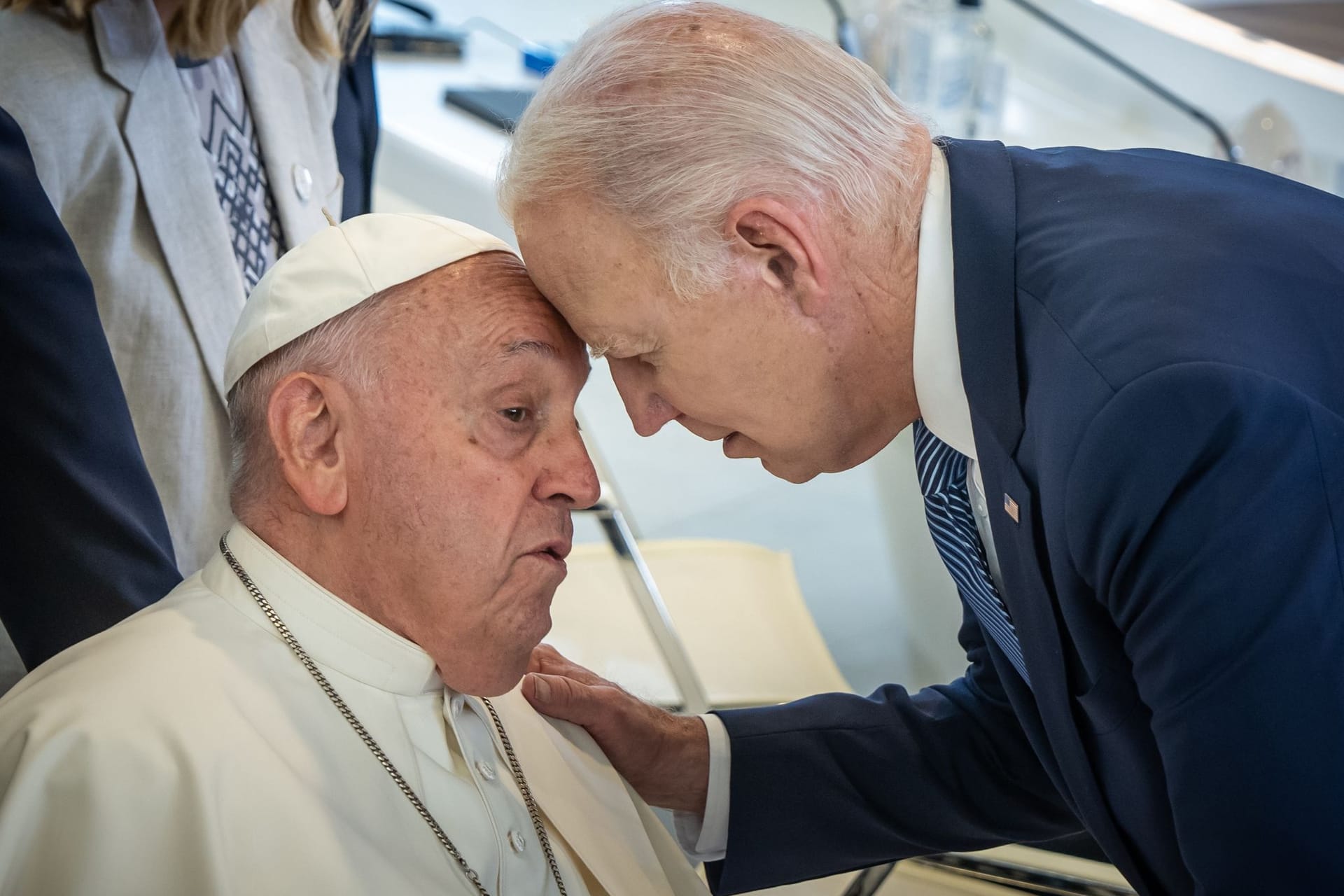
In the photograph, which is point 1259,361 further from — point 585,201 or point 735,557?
point 735,557

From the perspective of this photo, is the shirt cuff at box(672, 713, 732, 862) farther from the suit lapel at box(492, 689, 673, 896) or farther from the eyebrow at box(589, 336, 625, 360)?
the eyebrow at box(589, 336, 625, 360)

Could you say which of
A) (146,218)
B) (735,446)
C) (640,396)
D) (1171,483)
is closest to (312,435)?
(640,396)

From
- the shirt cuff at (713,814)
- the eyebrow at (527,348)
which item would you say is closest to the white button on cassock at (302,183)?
the eyebrow at (527,348)

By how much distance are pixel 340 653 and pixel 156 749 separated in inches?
9.9

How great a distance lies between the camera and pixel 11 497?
181 centimetres

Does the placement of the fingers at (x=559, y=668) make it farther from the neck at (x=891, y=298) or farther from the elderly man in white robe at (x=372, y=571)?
the neck at (x=891, y=298)

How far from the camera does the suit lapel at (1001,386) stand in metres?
1.46

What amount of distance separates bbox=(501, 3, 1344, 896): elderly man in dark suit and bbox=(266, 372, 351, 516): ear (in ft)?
0.96

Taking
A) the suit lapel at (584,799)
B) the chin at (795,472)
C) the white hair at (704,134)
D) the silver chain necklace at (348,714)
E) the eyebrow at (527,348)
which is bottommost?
the suit lapel at (584,799)

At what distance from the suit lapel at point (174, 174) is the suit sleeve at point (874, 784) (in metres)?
1.06

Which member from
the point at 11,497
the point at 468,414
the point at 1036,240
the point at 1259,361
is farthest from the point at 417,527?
the point at 1259,361

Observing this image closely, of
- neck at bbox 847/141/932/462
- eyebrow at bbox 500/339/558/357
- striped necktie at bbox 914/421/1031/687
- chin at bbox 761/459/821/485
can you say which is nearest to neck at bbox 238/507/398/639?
eyebrow at bbox 500/339/558/357

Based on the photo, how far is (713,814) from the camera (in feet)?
6.59

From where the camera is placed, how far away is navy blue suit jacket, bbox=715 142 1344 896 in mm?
1215
